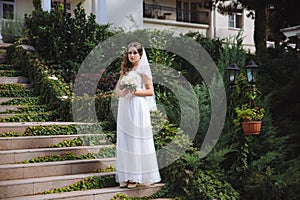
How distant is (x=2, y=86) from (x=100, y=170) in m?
3.72

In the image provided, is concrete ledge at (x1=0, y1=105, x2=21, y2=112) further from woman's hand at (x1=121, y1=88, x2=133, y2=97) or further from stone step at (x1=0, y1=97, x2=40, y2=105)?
woman's hand at (x1=121, y1=88, x2=133, y2=97)

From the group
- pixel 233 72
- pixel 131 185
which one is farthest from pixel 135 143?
pixel 233 72

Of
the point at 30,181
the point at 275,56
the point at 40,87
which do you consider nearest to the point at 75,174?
the point at 30,181

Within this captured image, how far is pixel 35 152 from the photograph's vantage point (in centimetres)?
625

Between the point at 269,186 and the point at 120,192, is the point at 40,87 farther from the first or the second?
the point at 269,186

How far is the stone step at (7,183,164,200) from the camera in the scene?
5.22m

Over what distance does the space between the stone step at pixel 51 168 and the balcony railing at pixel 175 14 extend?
1530 centimetres

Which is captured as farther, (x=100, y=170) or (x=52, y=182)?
(x=100, y=170)

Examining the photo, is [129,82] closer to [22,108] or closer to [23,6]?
[22,108]

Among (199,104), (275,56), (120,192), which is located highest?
(275,56)

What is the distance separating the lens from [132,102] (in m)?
5.71

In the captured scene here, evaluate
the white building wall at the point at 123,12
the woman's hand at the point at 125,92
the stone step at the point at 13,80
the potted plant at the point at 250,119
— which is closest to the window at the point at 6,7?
the white building wall at the point at 123,12

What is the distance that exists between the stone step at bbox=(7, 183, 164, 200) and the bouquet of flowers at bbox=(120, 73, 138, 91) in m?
1.35

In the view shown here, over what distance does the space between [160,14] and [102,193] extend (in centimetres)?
1714
